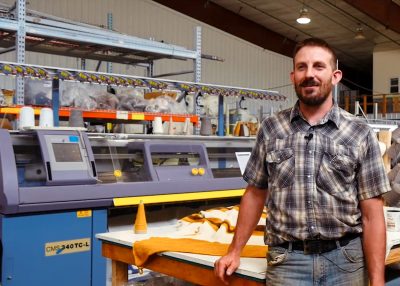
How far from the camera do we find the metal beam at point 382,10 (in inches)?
430

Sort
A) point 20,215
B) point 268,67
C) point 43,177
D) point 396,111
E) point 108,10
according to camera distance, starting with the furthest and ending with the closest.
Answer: point 396,111
point 268,67
point 108,10
point 43,177
point 20,215

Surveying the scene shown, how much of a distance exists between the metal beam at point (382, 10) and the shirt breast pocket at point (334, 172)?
986cm

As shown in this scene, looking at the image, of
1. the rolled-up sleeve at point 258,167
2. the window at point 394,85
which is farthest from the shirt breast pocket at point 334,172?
the window at point 394,85

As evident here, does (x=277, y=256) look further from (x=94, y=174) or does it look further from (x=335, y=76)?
(x=94, y=174)

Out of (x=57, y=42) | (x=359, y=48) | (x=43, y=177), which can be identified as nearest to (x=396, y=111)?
(x=359, y=48)

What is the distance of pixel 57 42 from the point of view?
175 inches

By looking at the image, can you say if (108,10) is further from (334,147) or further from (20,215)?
(334,147)

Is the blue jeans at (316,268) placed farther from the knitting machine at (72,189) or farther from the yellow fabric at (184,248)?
the knitting machine at (72,189)

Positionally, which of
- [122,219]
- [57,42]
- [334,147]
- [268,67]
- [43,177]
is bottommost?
[122,219]

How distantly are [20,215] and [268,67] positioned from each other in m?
12.5

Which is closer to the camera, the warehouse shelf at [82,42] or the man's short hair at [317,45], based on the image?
the man's short hair at [317,45]

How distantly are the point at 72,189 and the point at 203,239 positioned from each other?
3.18 ft

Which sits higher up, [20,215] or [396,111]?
[396,111]

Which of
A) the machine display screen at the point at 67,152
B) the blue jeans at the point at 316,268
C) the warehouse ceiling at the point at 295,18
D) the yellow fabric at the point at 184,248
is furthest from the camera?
the warehouse ceiling at the point at 295,18
